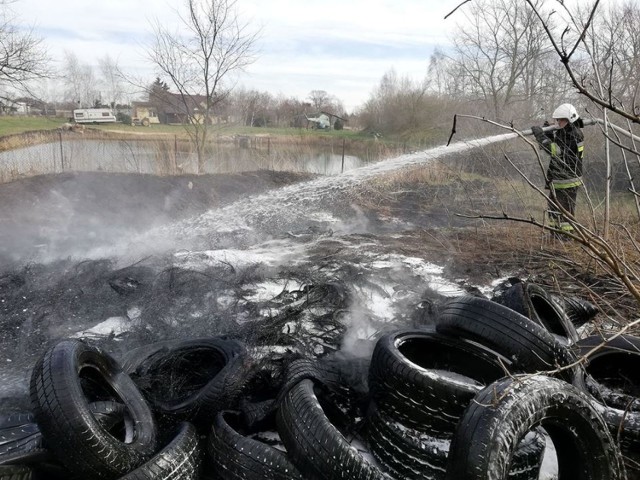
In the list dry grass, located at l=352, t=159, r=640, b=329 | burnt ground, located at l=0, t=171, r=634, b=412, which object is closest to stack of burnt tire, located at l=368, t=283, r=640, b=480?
dry grass, located at l=352, t=159, r=640, b=329

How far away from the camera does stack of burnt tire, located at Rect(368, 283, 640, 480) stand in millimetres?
2428

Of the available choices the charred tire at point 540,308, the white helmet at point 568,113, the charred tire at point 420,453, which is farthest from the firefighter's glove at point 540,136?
the charred tire at point 420,453

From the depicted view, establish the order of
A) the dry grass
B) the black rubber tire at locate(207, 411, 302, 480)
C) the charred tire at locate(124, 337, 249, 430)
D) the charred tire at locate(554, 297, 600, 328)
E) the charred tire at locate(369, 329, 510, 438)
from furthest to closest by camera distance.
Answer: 1. the dry grass
2. the charred tire at locate(554, 297, 600, 328)
3. the charred tire at locate(124, 337, 249, 430)
4. the charred tire at locate(369, 329, 510, 438)
5. the black rubber tire at locate(207, 411, 302, 480)

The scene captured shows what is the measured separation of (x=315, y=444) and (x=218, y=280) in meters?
3.71

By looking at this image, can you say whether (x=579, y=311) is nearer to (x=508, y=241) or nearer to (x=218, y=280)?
(x=508, y=241)

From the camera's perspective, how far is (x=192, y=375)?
4406 millimetres

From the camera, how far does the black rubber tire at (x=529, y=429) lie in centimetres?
→ 233

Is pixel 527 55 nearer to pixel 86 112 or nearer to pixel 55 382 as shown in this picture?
pixel 55 382

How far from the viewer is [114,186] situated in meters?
13.2

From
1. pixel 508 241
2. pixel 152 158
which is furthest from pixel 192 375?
pixel 152 158

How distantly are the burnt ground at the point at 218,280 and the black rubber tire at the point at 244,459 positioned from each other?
5.44 feet

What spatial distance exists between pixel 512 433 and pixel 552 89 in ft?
85.9

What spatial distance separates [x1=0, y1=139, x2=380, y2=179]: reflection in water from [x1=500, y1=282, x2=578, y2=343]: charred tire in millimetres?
13096

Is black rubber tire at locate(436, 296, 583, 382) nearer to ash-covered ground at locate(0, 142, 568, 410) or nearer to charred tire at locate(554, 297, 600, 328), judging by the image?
ash-covered ground at locate(0, 142, 568, 410)
